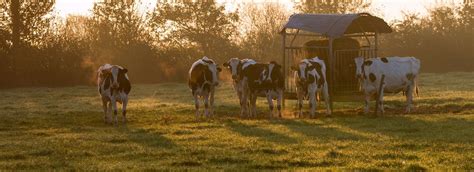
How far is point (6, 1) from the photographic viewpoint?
53719 millimetres

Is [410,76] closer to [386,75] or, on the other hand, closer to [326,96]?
[386,75]

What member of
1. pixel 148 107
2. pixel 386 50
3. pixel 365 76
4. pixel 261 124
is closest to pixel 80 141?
pixel 261 124

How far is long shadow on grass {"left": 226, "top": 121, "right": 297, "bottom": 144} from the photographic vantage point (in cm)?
1878

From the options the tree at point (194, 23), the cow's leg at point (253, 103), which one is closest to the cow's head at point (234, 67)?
the cow's leg at point (253, 103)

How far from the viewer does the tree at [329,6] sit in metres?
75.8

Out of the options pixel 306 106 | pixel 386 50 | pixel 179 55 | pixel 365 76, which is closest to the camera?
pixel 365 76

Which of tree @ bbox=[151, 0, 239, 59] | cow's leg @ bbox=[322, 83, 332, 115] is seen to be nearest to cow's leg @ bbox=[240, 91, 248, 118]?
cow's leg @ bbox=[322, 83, 332, 115]

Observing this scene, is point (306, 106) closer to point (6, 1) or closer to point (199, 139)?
point (199, 139)

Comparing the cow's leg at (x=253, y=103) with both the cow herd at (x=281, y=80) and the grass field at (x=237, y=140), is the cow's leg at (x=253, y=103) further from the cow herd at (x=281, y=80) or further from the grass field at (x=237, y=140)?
the grass field at (x=237, y=140)

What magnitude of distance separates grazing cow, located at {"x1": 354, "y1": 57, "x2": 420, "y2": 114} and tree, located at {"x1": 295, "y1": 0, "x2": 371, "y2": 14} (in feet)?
157

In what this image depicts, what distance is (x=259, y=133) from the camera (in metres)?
20.4

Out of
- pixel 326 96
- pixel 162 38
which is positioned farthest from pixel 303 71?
pixel 162 38

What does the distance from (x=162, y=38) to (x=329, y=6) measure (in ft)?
55.7

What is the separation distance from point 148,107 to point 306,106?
5.98m
